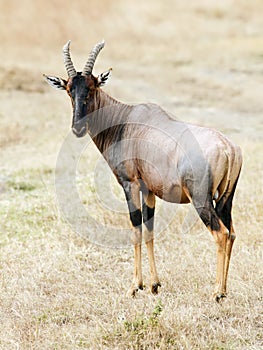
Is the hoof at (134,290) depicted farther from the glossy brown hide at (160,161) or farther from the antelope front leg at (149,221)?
the antelope front leg at (149,221)

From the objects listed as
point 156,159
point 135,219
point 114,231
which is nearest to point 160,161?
point 156,159

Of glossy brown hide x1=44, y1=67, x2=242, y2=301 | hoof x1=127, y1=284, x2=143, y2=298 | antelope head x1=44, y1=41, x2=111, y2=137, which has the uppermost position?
antelope head x1=44, y1=41, x2=111, y2=137

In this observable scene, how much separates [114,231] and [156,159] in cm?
278

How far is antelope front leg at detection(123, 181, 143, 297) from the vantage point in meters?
7.63

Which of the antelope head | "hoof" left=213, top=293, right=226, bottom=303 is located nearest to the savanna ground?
"hoof" left=213, top=293, right=226, bottom=303

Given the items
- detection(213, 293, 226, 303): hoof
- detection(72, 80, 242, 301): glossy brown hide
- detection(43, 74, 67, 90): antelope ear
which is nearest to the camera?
detection(72, 80, 242, 301): glossy brown hide

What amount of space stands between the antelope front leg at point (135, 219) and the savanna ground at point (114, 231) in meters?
0.16

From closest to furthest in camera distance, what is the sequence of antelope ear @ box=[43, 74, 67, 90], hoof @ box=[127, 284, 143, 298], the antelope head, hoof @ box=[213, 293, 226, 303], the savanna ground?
1. the savanna ground
2. hoof @ box=[213, 293, 226, 303]
3. hoof @ box=[127, 284, 143, 298]
4. the antelope head
5. antelope ear @ box=[43, 74, 67, 90]

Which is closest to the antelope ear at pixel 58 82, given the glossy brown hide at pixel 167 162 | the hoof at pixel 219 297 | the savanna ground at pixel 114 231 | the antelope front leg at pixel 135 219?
the glossy brown hide at pixel 167 162

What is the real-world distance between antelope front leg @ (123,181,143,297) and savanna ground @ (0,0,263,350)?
0.16 meters

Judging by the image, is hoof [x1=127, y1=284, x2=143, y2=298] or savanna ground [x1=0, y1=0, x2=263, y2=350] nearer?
savanna ground [x1=0, y1=0, x2=263, y2=350]

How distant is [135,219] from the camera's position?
772 cm

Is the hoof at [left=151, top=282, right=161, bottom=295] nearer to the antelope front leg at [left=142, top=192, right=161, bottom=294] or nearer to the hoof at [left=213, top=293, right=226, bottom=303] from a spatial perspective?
the antelope front leg at [left=142, top=192, right=161, bottom=294]

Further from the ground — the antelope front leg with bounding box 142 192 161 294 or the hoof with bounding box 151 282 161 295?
the antelope front leg with bounding box 142 192 161 294
